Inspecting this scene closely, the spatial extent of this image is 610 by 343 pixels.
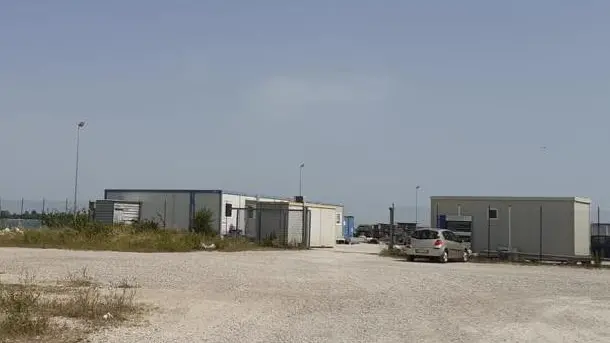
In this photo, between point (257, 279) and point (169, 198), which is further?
point (169, 198)

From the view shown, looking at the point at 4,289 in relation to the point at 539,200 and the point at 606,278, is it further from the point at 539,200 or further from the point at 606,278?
the point at 539,200

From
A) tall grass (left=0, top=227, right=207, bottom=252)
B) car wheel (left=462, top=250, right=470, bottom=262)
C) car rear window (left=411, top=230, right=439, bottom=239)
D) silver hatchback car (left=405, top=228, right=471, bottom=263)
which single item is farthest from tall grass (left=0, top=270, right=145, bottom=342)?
car wheel (left=462, top=250, right=470, bottom=262)

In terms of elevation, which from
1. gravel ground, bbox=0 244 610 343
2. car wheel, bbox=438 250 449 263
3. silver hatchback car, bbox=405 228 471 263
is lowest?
gravel ground, bbox=0 244 610 343

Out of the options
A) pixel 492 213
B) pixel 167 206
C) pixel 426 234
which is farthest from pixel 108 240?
pixel 492 213

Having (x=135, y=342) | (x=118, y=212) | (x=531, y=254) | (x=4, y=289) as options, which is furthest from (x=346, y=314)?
(x=118, y=212)

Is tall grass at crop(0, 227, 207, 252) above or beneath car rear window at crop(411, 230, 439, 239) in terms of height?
beneath

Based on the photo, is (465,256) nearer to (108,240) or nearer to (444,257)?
(444,257)

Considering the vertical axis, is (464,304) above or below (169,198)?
below

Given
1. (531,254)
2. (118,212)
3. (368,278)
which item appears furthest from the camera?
(118,212)

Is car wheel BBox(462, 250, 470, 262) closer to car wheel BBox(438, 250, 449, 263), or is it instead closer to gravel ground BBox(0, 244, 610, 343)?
car wheel BBox(438, 250, 449, 263)

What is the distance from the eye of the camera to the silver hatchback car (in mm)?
33594

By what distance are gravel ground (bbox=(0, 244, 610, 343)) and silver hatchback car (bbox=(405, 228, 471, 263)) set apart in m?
7.23

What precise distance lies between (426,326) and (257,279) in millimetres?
8857

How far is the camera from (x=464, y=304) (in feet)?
52.4
